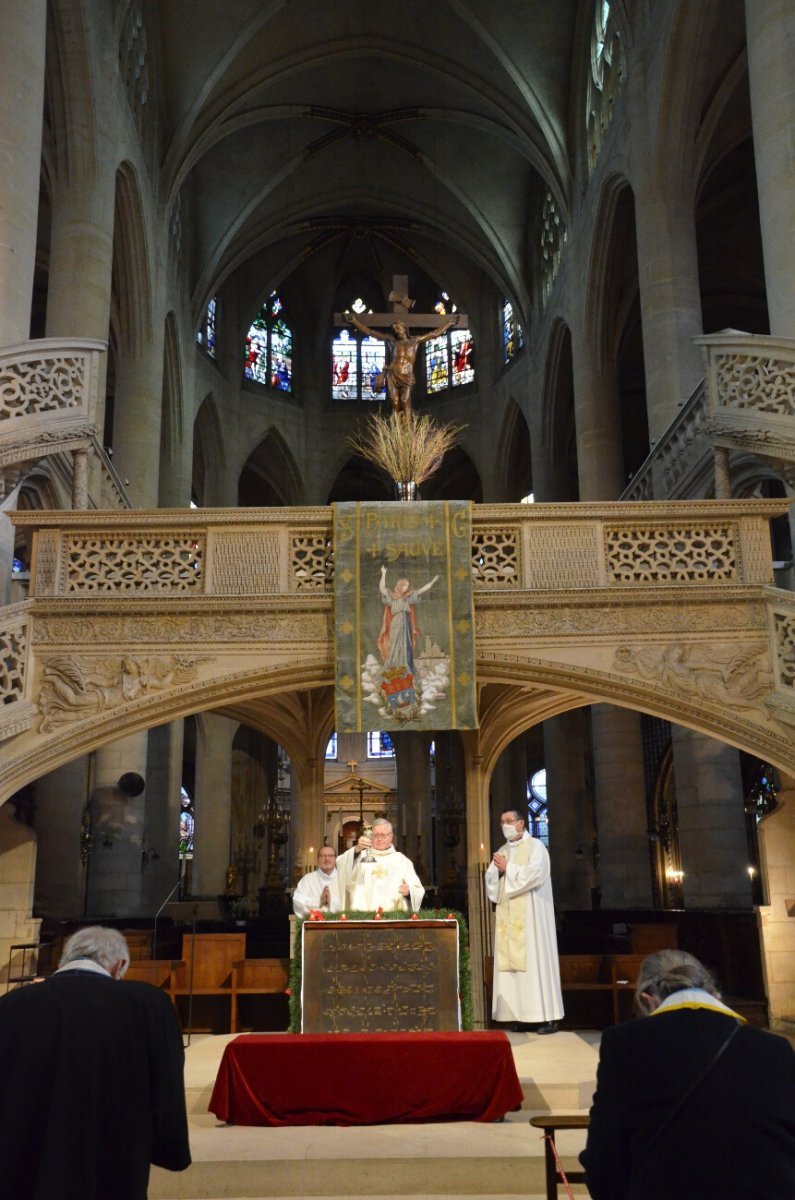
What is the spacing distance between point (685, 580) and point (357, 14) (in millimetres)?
18135

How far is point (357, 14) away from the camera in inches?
933

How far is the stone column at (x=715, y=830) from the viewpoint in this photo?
14.9 m

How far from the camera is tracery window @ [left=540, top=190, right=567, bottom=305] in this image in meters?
25.0

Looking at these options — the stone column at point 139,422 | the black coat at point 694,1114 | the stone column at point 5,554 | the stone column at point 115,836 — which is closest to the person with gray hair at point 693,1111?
the black coat at point 694,1114

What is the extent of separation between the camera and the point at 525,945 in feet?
33.7

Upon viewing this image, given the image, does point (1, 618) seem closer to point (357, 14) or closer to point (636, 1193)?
point (636, 1193)

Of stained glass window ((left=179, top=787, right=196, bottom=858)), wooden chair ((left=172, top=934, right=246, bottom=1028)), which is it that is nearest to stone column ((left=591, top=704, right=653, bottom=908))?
wooden chair ((left=172, top=934, right=246, bottom=1028))

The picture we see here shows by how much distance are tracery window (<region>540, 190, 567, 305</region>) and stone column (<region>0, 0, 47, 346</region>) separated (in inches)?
561

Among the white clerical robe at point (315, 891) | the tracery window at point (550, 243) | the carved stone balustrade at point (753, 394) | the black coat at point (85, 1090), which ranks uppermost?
the tracery window at point (550, 243)

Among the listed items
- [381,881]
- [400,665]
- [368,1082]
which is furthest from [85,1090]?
[400,665]

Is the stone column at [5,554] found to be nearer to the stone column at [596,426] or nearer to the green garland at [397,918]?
the green garland at [397,918]

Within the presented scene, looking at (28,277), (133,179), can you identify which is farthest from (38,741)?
(133,179)

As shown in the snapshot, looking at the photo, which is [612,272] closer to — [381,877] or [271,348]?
[271,348]

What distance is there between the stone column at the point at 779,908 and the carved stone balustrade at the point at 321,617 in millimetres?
1944
